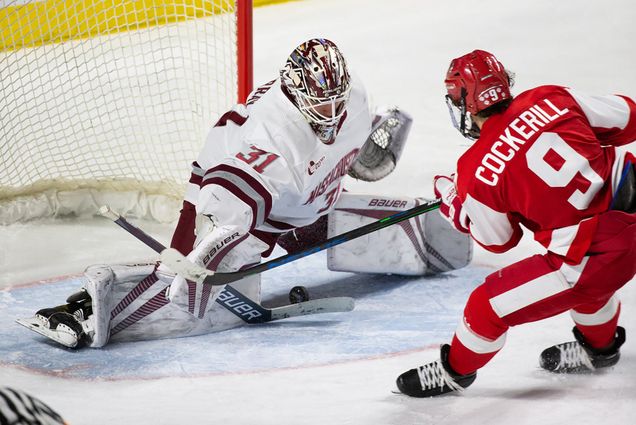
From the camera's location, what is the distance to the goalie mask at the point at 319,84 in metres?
2.95

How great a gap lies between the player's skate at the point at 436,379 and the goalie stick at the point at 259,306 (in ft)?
2.32

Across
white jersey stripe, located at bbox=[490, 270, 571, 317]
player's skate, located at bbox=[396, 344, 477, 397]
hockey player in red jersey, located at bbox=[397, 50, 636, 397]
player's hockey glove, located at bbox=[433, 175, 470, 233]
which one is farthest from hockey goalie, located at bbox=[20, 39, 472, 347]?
white jersey stripe, located at bbox=[490, 270, 571, 317]

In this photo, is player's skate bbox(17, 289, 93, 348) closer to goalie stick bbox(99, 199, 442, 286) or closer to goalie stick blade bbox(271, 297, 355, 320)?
goalie stick bbox(99, 199, 442, 286)

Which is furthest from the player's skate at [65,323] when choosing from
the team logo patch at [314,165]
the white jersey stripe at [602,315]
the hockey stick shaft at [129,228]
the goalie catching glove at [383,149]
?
the white jersey stripe at [602,315]

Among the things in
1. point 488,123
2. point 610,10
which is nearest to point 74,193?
point 488,123

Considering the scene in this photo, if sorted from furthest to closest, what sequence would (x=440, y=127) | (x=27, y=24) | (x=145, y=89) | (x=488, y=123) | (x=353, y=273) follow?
(x=440, y=127)
(x=145, y=89)
(x=27, y=24)
(x=353, y=273)
(x=488, y=123)

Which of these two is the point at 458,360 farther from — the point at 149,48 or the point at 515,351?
the point at 149,48

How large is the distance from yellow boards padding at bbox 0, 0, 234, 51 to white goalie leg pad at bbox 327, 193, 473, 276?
1.03 meters

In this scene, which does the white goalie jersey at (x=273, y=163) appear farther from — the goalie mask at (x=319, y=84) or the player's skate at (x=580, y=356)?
the player's skate at (x=580, y=356)

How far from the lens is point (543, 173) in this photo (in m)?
2.39

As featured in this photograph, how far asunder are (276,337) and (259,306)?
5.3 inches

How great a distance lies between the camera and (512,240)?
2516 millimetres

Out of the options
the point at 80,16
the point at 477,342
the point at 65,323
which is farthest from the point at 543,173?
the point at 80,16

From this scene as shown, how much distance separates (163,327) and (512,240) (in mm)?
1184
